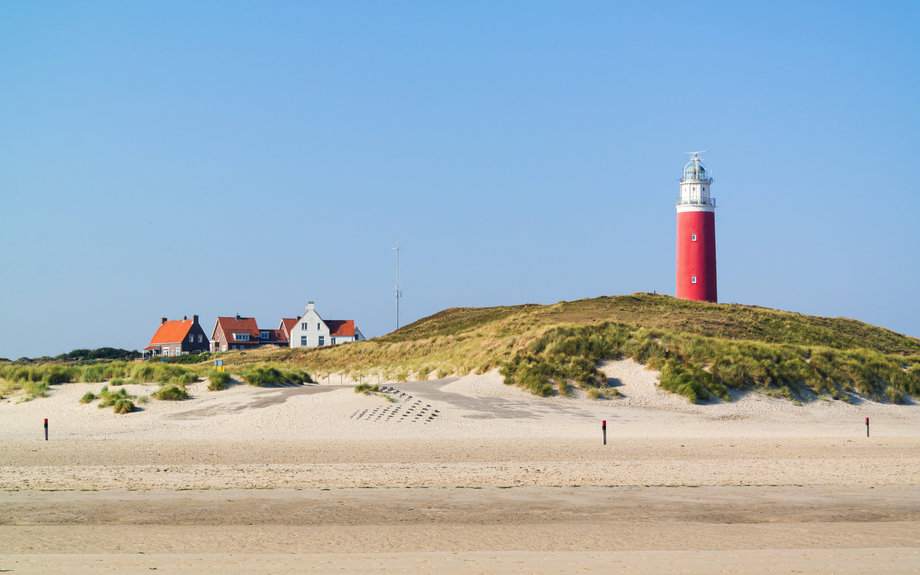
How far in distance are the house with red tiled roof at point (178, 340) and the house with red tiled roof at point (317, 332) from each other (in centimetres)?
1187

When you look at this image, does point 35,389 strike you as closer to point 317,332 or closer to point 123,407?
point 123,407

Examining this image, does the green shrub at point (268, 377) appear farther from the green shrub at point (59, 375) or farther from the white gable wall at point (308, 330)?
the white gable wall at point (308, 330)

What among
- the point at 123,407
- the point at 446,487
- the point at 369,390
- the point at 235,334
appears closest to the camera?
the point at 446,487

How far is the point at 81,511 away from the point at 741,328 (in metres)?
36.2

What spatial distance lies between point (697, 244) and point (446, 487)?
38.5m

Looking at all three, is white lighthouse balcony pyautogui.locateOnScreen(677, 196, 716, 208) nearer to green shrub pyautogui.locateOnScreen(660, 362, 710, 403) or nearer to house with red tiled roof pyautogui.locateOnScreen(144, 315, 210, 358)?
green shrub pyautogui.locateOnScreen(660, 362, 710, 403)

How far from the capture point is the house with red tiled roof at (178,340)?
7744 centimetres

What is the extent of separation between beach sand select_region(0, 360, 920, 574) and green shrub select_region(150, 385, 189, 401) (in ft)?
1.48

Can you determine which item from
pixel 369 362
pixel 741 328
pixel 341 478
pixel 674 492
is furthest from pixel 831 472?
pixel 369 362

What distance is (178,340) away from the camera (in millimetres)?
77750

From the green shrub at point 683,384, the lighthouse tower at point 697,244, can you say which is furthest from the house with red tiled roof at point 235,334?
the green shrub at point 683,384

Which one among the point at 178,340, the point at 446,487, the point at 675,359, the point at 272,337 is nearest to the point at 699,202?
the point at 675,359

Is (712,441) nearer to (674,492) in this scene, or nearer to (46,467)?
(674,492)

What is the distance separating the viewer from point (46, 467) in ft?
51.8
